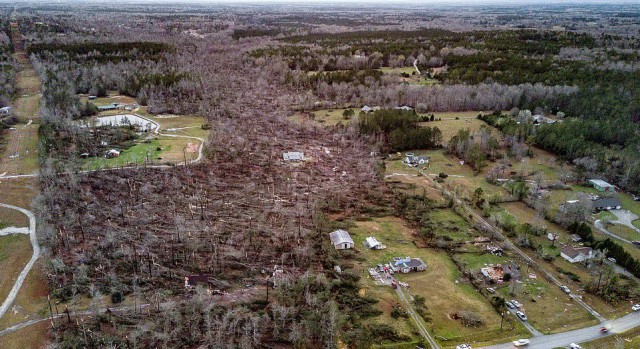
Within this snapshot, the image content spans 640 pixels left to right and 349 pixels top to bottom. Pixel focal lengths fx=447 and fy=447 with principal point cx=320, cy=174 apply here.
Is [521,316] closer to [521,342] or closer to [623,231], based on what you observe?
[521,342]

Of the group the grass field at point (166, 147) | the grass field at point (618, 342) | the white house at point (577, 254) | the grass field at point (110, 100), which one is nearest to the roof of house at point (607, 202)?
the white house at point (577, 254)

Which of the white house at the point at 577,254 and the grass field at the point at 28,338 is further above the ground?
the grass field at the point at 28,338

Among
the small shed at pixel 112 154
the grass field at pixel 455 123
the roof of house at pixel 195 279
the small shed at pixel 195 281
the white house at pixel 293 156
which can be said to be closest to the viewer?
the small shed at pixel 195 281

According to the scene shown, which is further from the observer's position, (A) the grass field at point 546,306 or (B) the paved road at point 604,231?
(B) the paved road at point 604,231

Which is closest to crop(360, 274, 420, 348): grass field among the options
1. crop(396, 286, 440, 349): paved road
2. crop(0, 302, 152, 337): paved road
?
crop(396, 286, 440, 349): paved road

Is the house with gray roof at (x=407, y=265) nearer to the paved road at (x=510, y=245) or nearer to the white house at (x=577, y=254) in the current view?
the paved road at (x=510, y=245)

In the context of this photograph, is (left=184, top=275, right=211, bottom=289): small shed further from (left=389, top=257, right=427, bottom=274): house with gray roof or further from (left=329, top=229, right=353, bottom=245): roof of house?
(left=389, top=257, right=427, bottom=274): house with gray roof
